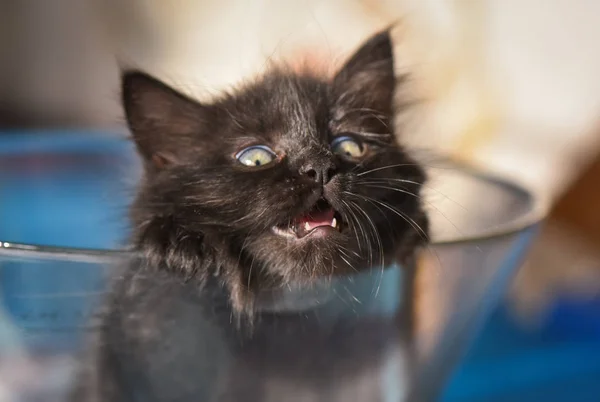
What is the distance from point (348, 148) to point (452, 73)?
2.44 ft

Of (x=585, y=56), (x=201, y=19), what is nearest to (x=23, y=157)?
(x=201, y=19)

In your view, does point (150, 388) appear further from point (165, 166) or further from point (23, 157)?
point (23, 157)

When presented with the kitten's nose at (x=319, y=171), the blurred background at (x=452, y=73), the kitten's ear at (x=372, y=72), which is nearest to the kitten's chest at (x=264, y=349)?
the kitten's nose at (x=319, y=171)

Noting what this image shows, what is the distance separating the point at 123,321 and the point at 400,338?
10.7 inches

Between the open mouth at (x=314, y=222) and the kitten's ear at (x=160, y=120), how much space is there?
172mm

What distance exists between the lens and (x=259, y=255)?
544 millimetres

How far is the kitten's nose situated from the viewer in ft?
1.75

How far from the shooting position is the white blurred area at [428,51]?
1.15m

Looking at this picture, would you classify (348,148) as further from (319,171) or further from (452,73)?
(452,73)

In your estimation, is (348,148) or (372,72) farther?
(372,72)

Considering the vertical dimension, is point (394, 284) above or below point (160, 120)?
below

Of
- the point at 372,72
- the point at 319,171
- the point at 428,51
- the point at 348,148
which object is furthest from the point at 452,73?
the point at 319,171

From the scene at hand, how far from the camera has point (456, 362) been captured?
73cm

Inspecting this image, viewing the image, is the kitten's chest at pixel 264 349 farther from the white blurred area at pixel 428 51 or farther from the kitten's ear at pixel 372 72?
the white blurred area at pixel 428 51
